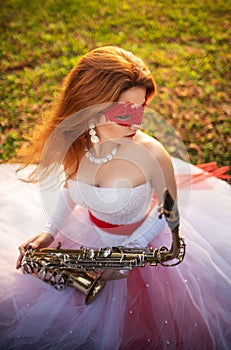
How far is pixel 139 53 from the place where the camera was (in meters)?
4.88

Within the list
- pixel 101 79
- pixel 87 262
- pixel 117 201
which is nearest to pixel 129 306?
pixel 87 262

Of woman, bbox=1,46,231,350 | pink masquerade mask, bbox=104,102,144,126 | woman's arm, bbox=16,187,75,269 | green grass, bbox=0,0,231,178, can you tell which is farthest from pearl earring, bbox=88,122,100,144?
green grass, bbox=0,0,231,178

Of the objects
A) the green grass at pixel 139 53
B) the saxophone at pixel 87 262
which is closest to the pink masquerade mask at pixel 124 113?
the saxophone at pixel 87 262

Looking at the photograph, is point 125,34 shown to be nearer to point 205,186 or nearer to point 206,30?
point 206,30

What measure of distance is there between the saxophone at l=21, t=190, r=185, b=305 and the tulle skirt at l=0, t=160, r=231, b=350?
0.16 feet

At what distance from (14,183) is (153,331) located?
1.28 meters

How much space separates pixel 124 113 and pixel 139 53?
3.21 meters

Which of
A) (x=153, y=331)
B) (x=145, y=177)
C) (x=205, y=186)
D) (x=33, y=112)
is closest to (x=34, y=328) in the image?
(x=153, y=331)

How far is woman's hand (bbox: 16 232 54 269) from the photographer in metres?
2.23

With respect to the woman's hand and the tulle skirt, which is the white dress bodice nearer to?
the tulle skirt

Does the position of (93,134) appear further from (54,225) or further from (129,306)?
(129,306)

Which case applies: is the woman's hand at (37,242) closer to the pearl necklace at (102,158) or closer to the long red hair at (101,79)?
the pearl necklace at (102,158)

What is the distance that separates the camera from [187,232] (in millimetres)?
2451

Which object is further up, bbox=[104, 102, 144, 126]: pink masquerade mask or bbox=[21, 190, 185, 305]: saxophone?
bbox=[104, 102, 144, 126]: pink masquerade mask
